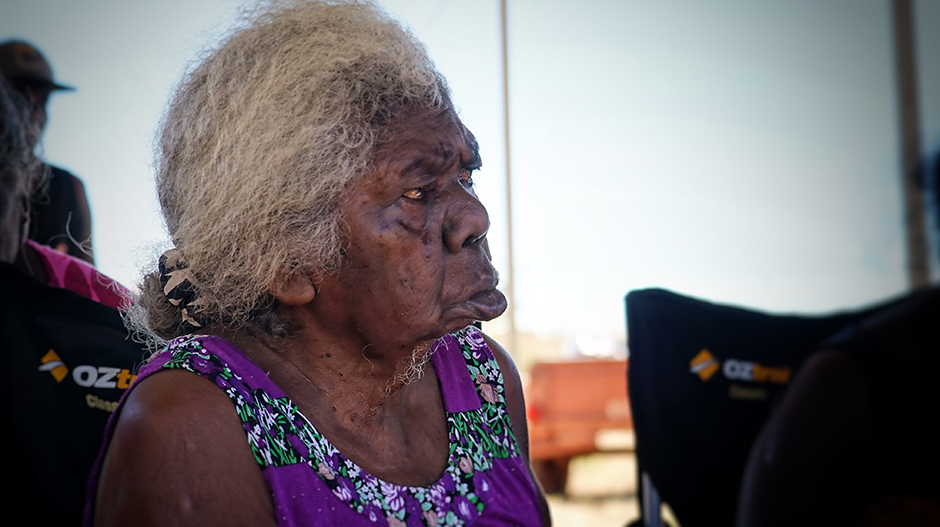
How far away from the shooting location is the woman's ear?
1300mm

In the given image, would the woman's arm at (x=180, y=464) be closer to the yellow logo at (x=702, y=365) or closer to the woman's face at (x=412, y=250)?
the woman's face at (x=412, y=250)

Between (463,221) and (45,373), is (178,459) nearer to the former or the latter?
(463,221)

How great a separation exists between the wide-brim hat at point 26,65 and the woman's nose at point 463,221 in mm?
1866

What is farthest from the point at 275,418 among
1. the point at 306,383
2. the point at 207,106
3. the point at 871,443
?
the point at 871,443

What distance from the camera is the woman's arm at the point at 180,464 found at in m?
0.98

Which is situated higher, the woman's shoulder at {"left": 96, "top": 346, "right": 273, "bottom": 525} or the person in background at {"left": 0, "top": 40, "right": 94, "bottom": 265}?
the person in background at {"left": 0, "top": 40, "right": 94, "bottom": 265}

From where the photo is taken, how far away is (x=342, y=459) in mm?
1247

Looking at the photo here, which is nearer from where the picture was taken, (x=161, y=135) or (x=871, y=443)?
(x=161, y=135)

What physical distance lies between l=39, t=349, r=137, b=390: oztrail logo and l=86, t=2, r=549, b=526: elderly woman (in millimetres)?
306

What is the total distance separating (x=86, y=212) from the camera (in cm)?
215

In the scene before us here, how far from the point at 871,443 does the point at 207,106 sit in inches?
71.4

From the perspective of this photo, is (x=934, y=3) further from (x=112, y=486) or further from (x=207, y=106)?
(x=112, y=486)

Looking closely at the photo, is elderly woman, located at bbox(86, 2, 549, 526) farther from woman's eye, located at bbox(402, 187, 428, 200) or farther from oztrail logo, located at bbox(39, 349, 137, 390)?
oztrail logo, located at bbox(39, 349, 137, 390)

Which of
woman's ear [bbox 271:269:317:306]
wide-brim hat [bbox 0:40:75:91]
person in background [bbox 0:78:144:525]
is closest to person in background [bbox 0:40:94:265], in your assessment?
wide-brim hat [bbox 0:40:75:91]
